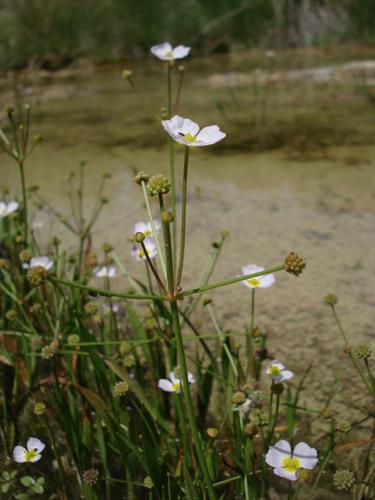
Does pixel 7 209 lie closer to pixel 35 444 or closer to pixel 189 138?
pixel 35 444

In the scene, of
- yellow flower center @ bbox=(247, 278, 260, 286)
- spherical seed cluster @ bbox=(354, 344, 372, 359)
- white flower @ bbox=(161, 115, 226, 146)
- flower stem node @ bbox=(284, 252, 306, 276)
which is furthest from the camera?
yellow flower center @ bbox=(247, 278, 260, 286)

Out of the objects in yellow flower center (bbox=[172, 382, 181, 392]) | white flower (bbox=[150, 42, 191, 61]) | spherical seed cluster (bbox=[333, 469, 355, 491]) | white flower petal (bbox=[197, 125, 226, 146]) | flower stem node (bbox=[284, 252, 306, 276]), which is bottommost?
yellow flower center (bbox=[172, 382, 181, 392])

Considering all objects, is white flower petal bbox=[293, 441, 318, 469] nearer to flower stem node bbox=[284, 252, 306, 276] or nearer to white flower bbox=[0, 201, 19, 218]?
flower stem node bbox=[284, 252, 306, 276]

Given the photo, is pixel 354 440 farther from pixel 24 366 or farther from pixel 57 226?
pixel 57 226

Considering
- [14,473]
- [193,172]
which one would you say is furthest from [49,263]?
[193,172]

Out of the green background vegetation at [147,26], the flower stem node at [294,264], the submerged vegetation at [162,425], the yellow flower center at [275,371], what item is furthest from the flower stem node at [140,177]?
the green background vegetation at [147,26]

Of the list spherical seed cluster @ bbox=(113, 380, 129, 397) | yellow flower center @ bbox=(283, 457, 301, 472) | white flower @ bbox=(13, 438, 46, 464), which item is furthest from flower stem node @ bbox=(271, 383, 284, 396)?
white flower @ bbox=(13, 438, 46, 464)

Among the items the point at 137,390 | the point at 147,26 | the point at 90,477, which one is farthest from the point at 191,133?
the point at 147,26
